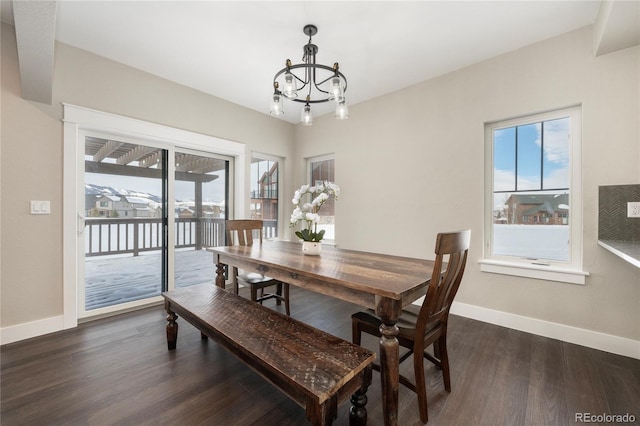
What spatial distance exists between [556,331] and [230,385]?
111 inches

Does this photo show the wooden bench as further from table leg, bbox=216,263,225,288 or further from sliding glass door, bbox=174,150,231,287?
sliding glass door, bbox=174,150,231,287

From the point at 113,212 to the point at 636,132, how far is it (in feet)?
16.3

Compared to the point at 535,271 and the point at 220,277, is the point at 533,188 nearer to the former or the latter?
the point at 535,271

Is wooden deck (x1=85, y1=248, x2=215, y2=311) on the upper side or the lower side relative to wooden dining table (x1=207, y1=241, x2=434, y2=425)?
lower

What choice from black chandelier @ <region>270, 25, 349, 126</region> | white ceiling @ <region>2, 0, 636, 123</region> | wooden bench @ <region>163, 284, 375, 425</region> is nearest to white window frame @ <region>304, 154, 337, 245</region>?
white ceiling @ <region>2, 0, 636, 123</region>

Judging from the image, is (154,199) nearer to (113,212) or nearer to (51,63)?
(113,212)

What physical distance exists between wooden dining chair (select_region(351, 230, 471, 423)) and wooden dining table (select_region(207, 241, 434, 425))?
0.09 metres

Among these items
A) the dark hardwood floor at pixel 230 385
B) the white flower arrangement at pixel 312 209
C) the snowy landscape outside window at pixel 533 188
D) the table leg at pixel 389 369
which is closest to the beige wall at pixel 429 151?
the snowy landscape outside window at pixel 533 188

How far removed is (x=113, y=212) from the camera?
2.92 meters

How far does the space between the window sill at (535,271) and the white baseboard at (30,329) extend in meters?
4.27

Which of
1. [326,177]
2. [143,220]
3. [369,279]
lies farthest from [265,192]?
[369,279]

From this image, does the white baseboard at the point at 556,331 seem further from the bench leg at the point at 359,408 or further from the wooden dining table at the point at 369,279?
the bench leg at the point at 359,408

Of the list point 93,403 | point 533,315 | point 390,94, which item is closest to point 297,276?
point 93,403

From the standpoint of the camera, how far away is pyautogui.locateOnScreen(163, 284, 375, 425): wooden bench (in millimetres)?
1083
